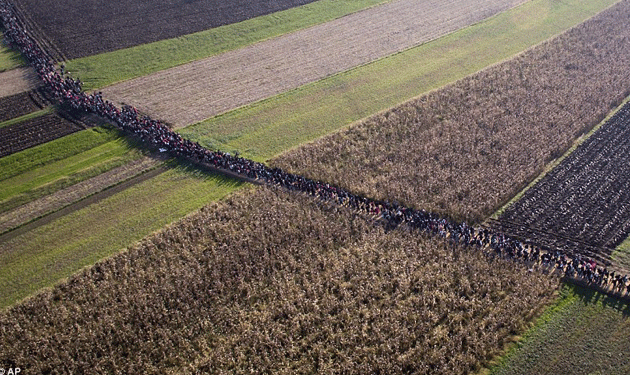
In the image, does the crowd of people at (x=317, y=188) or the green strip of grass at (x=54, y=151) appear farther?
the green strip of grass at (x=54, y=151)

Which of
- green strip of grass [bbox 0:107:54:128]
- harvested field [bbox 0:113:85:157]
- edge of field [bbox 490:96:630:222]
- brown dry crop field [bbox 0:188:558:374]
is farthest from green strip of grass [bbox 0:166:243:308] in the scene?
edge of field [bbox 490:96:630:222]

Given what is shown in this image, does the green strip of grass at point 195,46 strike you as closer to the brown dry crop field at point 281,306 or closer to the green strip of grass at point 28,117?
the green strip of grass at point 28,117

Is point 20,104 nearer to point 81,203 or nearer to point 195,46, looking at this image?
point 81,203

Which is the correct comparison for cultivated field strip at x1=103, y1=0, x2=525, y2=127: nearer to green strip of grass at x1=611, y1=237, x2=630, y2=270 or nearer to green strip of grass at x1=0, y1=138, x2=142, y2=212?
green strip of grass at x1=0, y1=138, x2=142, y2=212

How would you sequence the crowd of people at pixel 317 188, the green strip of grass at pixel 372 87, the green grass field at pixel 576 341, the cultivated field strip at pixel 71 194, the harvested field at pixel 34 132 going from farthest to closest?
1. the green strip of grass at pixel 372 87
2. the harvested field at pixel 34 132
3. the cultivated field strip at pixel 71 194
4. the crowd of people at pixel 317 188
5. the green grass field at pixel 576 341

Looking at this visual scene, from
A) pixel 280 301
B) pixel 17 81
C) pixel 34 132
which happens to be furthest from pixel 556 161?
pixel 17 81

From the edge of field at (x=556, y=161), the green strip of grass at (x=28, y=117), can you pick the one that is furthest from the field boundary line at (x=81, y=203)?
the edge of field at (x=556, y=161)
